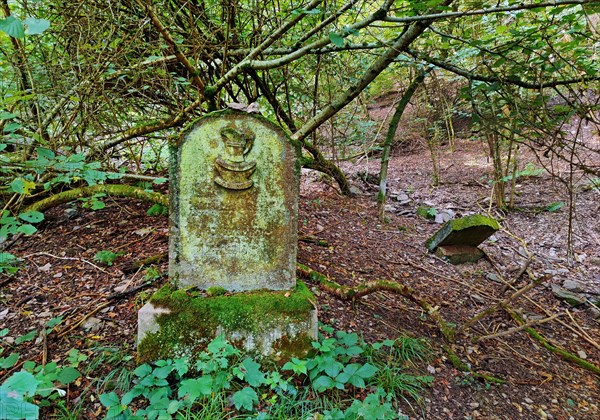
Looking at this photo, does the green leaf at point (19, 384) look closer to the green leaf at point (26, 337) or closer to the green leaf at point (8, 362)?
the green leaf at point (8, 362)

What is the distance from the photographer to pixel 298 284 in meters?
2.76

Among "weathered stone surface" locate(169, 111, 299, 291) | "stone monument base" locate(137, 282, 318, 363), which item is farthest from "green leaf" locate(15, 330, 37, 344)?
"weathered stone surface" locate(169, 111, 299, 291)

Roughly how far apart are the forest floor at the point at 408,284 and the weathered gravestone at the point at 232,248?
51 cm

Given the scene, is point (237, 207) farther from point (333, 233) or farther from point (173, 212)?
point (333, 233)

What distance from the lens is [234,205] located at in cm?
254

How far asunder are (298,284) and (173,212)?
1083 millimetres

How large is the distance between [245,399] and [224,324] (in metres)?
0.54

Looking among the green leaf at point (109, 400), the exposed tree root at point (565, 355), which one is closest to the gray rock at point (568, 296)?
the exposed tree root at point (565, 355)

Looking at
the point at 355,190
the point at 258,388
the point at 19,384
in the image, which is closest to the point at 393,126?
the point at 355,190

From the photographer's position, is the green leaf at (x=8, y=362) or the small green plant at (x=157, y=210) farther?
the small green plant at (x=157, y=210)

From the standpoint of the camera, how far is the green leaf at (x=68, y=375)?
2.09 metres

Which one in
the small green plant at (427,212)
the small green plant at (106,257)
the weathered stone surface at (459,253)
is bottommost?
the weathered stone surface at (459,253)

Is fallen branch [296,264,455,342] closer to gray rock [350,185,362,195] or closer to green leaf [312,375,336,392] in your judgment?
green leaf [312,375,336,392]

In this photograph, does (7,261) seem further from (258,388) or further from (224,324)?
(258,388)
